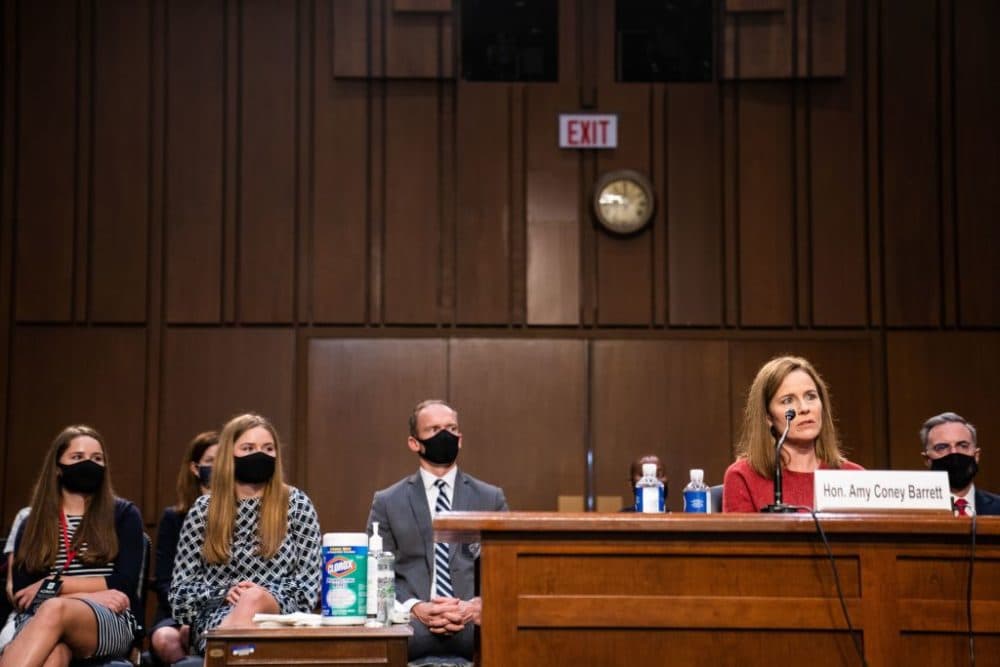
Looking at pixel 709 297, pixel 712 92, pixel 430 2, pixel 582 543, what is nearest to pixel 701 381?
pixel 709 297

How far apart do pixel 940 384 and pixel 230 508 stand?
463cm

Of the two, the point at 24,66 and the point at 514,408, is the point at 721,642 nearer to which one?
the point at 514,408

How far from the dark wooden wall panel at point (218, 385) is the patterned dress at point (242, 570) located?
2.54 meters

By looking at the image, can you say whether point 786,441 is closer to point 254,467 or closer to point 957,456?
point 957,456

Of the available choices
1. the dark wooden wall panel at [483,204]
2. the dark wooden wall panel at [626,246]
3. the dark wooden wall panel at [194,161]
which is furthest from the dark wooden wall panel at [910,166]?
the dark wooden wall panel at [194,161]

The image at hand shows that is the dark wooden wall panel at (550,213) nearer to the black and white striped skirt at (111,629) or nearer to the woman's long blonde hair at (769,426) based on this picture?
the black and white striped skirt at (111,629)

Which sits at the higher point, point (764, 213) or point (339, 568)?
point (764, 213)

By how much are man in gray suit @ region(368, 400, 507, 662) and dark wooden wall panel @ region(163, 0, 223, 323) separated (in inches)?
109

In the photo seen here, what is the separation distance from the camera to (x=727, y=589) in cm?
260

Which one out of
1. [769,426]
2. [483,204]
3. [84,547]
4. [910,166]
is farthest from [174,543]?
[910,166]

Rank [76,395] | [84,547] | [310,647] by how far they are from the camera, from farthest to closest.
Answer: [76,395] → [84,547] → [310,647]

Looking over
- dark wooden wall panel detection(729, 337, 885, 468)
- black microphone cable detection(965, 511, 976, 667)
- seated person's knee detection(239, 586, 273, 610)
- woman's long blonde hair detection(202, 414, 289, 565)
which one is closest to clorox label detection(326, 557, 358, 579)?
seated person's knee detection(239, 586, 273, 610)

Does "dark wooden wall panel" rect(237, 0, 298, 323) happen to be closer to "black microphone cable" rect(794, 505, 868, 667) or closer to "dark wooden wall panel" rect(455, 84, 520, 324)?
"dark wooden wall panel" rect(455, 84, 520, 324)

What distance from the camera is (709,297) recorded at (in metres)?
7.15
